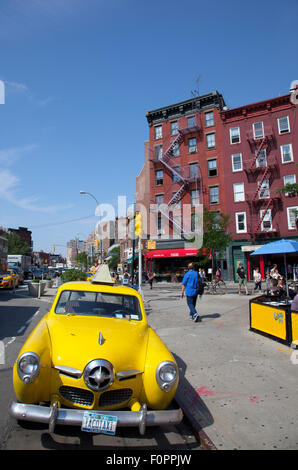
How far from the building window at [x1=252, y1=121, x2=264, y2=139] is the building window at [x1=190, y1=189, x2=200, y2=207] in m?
8.28

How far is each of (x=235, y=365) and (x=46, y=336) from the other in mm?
3529

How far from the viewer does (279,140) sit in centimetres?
2928

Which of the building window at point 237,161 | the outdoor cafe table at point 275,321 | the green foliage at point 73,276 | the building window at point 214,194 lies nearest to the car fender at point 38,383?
the outdoor cafe table at point 275,321

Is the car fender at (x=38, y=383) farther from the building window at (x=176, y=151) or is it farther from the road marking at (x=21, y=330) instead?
the building window at (x=176, y=151)

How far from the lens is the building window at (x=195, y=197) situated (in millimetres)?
33312

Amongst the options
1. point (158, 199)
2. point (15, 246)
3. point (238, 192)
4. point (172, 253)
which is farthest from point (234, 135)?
point (15, 246)

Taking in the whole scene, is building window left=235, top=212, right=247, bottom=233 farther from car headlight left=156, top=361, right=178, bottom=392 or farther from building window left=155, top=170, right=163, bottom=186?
car headlight left=156, top=361, right=178, bottom=392

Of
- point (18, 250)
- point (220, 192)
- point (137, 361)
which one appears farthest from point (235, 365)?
point (18, 250)

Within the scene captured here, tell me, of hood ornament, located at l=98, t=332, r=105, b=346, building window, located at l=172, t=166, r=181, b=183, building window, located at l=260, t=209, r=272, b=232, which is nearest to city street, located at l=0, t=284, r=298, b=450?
hood ornament, located at l=98, t=332, r=105, b=346

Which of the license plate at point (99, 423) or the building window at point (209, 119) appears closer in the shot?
the license plate at point (99, 423)

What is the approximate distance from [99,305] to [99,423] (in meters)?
2.06

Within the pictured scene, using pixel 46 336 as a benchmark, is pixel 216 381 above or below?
below

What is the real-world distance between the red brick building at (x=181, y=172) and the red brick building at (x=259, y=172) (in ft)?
4.89

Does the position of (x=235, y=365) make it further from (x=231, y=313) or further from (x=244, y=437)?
(x=231, y=313)
